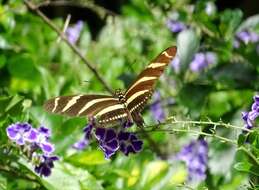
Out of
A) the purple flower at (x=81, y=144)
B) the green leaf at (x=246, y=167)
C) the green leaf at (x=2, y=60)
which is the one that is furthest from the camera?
the green leaf at (x=2, y=60)

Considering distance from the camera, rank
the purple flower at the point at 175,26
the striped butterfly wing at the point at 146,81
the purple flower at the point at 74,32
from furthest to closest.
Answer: the purple flower at the point at 74,32
the purple flower at the point at 175,26
the striped butterfly wing at the point at 146,81

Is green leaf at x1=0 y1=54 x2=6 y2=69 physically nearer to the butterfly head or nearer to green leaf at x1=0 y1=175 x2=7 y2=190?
green leaf at x1=0 y1=175 x2=7 y2=190

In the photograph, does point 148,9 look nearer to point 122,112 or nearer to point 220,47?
point 220,47

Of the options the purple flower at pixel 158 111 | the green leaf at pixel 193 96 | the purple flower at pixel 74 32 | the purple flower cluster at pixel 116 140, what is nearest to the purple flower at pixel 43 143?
the purple flower cluster at pixel 116 140

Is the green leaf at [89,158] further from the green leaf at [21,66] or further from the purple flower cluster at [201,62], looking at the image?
the purple flower cluster at [201,62]

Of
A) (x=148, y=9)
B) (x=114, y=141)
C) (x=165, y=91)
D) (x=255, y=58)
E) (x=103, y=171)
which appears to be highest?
(x=148, y=9)

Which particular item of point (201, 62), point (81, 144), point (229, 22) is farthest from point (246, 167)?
point (201, 62)

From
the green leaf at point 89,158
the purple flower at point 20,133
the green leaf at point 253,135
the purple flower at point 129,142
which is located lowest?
the green leaf at point 253,135

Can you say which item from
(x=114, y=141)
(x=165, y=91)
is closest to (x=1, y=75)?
(x=165, y=91)
